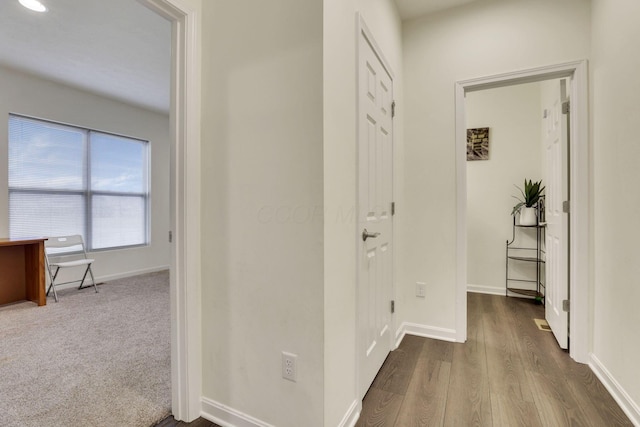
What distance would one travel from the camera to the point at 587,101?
6.53 ft

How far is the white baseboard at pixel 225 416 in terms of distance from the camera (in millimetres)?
1354

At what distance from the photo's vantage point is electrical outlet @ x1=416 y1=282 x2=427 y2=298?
247 cm

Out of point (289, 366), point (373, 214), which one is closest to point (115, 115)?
point (373, 214)

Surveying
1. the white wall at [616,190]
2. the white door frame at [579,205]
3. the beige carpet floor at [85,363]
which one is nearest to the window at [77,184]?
the beige carpet floor at [85,363]

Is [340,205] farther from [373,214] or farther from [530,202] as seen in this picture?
[530,202]

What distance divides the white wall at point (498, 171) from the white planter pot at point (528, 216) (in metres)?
0.24

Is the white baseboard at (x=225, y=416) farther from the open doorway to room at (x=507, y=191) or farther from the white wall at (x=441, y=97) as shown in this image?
the open doorway to room at (x=507, y=191)

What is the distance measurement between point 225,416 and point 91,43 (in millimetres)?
3468

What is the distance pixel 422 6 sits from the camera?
2381mm

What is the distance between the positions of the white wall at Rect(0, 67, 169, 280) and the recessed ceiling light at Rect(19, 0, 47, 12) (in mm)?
1617

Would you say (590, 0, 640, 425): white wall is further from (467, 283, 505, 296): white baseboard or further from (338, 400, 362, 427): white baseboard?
(467, 283, 505, 296): white baseboard

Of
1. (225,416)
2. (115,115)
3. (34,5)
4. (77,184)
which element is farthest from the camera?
(115,115)

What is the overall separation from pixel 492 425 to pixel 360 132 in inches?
62.3

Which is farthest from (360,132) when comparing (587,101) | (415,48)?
(587,101)
